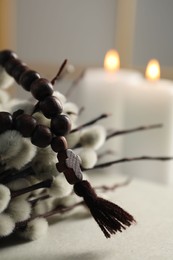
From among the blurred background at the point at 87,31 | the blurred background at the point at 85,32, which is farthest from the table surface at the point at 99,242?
the blurred background at the point at 87,31

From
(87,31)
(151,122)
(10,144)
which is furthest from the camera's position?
(87,31)

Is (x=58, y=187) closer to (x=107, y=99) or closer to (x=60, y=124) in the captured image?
(x=60, y=124)

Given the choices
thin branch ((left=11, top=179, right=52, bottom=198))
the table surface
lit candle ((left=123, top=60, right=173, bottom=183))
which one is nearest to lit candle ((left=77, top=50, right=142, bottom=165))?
lit candle ((left=123, top=60, right=173, bottom=183))

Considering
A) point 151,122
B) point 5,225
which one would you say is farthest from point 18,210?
point 151,122

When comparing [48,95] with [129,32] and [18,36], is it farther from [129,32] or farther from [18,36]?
[18,36]

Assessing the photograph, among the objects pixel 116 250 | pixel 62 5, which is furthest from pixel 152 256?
pixel 62 5

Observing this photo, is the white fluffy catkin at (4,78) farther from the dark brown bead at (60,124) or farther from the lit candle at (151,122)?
the lit candle at (151,122)

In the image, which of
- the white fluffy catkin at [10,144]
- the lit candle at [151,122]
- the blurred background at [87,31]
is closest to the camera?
the white fluffy catkin at [10,144]

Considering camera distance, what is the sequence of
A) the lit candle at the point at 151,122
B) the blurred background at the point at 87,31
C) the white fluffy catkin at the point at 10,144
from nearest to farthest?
1. the white fluffy catkin at the point at 10,144
2. the lit candle at the point at 151,122
3. the blurred background at the point at 87,31
